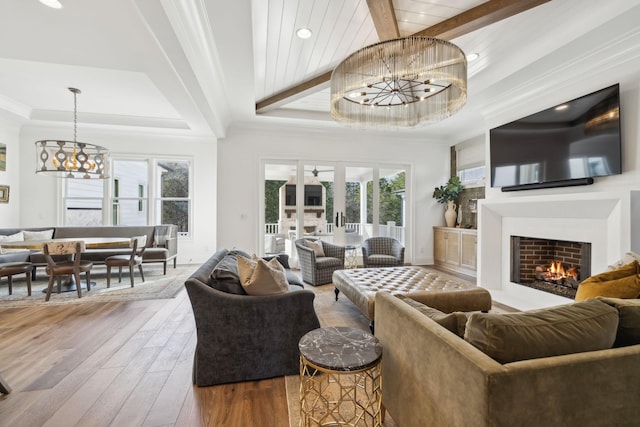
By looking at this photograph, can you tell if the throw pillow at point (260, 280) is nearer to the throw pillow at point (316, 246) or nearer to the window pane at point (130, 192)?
the throw pillow at point (316, 246)

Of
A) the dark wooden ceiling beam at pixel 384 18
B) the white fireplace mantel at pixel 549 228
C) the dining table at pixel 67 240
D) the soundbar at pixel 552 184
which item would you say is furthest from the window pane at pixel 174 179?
the soundbar at pixel 552 184

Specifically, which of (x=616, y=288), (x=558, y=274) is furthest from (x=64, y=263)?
(x=558, y=274)

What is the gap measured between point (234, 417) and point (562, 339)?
1718mm

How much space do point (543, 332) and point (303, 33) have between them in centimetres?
299

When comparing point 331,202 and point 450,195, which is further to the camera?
point 331,202

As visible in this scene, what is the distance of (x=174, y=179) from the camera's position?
21.1 ft

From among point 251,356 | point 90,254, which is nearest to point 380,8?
point 251,356

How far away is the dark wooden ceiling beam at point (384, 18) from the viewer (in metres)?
2.28

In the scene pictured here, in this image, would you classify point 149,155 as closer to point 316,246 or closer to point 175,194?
point 175,194

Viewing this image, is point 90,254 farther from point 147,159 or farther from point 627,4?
point 627,4

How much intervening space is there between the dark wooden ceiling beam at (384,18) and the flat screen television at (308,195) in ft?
11.4

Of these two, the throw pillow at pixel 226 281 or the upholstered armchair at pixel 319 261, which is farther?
the upholstered armchair at pixel 319 261

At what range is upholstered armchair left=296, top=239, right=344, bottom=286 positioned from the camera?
4367 mm

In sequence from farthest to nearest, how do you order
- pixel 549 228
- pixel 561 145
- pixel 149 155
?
pixel 149 155, pixel 549 228, pixel 561 145
